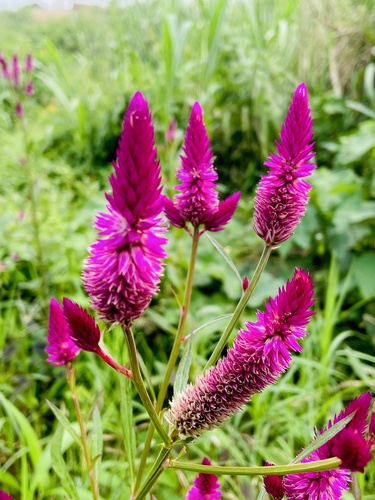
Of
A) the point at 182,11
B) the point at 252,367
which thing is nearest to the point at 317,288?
the point at 252,367

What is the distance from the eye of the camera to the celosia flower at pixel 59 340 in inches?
31.4

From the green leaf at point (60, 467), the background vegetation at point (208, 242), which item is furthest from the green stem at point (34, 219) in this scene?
the green leaf at point (60, 467)

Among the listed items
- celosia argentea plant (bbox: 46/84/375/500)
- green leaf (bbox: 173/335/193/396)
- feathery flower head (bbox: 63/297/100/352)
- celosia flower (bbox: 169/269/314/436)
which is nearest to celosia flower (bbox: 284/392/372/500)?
celosia argentea plant (bbox: 46/84/375/500)

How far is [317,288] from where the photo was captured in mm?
2541

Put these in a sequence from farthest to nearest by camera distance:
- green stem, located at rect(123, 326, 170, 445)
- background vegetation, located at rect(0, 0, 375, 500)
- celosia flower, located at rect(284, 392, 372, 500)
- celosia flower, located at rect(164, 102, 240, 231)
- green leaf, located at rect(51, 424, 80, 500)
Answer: background vegetation, located at rect(0, 0, 375, 500) < green leaf, located at rect(51, 424, 80, 500) < celosia flower, located at rect(164, 102, 240, 231) < green stem, located at rect(123, 326, 170, 445) < celosia flower, located at rect(284, 392, 372, 500)

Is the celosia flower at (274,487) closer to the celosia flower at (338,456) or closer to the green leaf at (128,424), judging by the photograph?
the celosia flower at (338,456)

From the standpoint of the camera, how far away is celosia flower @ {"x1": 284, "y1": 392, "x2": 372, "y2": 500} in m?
0.46

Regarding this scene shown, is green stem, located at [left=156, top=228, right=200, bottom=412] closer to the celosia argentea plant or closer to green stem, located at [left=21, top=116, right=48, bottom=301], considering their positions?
the celosia argentea plant

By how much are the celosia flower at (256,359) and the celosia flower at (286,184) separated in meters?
0.12

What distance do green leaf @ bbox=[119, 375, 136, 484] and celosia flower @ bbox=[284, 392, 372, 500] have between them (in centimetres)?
28

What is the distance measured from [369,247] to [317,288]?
1.32 ft

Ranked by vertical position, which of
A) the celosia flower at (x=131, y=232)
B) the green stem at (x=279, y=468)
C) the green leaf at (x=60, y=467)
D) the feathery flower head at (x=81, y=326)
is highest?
the celosia flower at (x=131, y=232)

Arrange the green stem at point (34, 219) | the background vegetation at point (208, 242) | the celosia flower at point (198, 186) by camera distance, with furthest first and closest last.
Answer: the green stem at point (34, 219) < the background vegetation at point (208, 242) < the celosia flower at point (198, 186)

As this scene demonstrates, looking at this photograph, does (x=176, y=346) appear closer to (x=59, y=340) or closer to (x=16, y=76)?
(x=59, y=340)
